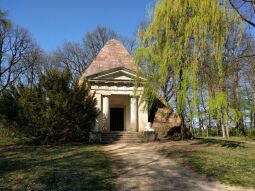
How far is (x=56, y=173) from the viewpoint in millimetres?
9539

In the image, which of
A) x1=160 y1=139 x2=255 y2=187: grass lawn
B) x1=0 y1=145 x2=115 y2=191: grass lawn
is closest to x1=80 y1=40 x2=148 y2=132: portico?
x1=160 y1=139 x2=255 y2=187: grass lawn

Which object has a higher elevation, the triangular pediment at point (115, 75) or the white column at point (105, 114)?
the triangular pediment at point (115, 75)

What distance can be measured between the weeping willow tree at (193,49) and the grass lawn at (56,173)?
554 centimetres

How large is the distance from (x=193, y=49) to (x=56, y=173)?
29.9 feet

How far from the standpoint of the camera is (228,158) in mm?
12680

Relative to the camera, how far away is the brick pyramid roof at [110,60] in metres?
25.1

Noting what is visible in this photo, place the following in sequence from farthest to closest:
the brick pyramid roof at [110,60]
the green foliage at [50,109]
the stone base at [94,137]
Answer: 1. the brick pyramid roof at [110,60]
2. the stone base at [94,137]
3. the green foliage at [50,109]

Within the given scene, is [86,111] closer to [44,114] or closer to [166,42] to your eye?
[44,114]

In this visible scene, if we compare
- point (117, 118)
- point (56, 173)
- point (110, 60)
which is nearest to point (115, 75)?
point (110, 60)

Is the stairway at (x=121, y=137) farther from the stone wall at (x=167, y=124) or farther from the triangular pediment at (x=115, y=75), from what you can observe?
the triangular pediment at (x=115, y=75)

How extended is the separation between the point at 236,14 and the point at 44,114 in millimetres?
11647

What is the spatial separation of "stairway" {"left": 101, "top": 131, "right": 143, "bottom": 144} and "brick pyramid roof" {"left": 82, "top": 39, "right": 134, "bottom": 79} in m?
5.07

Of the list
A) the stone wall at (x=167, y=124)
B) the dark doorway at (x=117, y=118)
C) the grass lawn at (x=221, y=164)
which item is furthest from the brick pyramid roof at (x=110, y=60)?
the grass lawn at (x=221, y=164)

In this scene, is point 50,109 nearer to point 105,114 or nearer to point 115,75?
point 105,114
